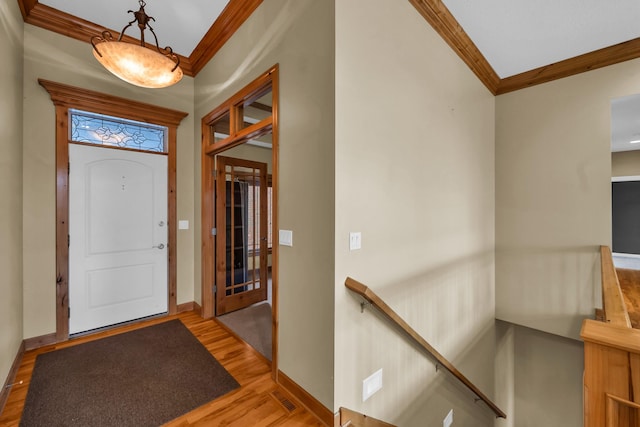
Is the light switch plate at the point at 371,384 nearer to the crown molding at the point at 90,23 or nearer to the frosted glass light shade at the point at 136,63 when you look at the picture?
the frosted glass light shade at the point at 136,63

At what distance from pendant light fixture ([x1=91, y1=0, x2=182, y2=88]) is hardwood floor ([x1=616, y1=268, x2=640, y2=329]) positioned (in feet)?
14.8

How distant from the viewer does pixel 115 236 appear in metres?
2.88

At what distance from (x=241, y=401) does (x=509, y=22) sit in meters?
3.96

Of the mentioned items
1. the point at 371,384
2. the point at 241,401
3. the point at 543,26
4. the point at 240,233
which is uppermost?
the point at 543,26

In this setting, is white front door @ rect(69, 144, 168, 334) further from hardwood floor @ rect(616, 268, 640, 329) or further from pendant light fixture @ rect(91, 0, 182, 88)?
hardwood floor @ rect(616, 268, 640, 329)

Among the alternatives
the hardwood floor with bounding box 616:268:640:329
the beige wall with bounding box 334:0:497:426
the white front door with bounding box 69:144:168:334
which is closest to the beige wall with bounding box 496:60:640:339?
the hardwood floor with bounding box 616:268:640:329

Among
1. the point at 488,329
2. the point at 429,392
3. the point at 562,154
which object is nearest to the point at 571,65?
the point at 562,154

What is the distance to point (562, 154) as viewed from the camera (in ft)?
10.6

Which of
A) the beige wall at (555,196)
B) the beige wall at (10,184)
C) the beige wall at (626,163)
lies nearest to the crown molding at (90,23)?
the beige wall at (10,184)

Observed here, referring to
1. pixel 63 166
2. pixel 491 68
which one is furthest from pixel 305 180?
pixel 491 68

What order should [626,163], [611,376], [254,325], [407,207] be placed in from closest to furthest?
[611,376] → [407,207] → [254,325] → [626,163]

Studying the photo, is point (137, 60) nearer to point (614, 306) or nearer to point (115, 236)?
point (115, 236)

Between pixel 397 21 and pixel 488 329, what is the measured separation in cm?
383

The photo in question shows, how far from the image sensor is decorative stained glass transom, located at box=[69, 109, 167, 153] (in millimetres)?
2736
